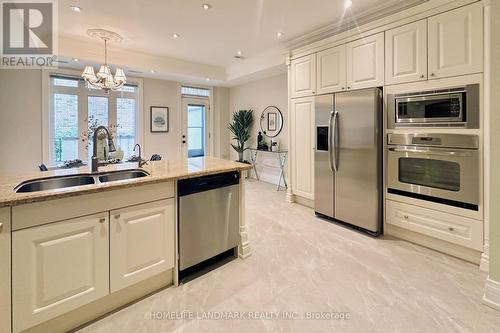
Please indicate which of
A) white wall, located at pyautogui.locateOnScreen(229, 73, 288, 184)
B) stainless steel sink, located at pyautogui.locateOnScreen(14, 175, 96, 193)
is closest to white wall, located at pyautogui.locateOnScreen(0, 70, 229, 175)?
stainless steel sink, located at pyautogui.locateOnScreen(14, 175, 96, 193)

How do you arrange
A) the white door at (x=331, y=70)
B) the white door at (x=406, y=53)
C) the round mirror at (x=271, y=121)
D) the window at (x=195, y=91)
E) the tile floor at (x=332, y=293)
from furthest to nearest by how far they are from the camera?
the window at (x=195, y=91), the round mirror at (x=271, y=121), the white door at (x=331, y=70), the white door at (x=406, y=53), the tile floor at (x=332, y=293)

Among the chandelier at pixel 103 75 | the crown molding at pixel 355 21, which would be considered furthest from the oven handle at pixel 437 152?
the chandelier at pixel 103 75

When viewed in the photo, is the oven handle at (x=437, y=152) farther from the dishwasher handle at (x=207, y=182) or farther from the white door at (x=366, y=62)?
the dishwasher handle at (x=207, y=182)

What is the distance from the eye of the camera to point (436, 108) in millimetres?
2559

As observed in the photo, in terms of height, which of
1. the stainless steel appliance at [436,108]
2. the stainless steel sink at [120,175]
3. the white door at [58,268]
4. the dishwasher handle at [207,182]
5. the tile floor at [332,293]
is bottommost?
the tile floor at [332,293]

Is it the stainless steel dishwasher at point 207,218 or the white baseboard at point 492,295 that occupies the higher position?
the stainless steel dishwasher at point 207,218

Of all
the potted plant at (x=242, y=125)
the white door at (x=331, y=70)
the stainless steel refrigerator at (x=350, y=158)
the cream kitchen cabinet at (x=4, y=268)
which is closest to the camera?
the cream kitchen cabinet at (x=4, y=268)

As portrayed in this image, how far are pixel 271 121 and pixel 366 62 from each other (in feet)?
9.80

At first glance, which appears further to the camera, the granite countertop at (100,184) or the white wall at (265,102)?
the white wall at (265,102)

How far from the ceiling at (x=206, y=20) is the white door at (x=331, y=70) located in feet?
1.25

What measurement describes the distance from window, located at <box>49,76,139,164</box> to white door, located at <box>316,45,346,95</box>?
3.59 metres

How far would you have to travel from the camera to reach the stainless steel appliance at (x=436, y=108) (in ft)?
7.65

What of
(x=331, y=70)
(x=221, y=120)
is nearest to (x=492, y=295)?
(x=331, y=70)

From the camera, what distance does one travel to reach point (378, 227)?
9.98 feet
